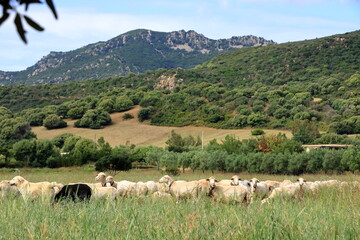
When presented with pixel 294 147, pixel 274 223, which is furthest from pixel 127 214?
pixel 294 147

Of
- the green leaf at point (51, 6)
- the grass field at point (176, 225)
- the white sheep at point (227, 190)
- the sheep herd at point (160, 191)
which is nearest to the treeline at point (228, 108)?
the sheep herd at point (160, 191)

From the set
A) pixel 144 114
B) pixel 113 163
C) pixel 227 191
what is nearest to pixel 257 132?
pixel 144 114

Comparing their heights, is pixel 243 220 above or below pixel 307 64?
below

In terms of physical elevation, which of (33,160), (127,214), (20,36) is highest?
(20,36)

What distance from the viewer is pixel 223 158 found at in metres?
42.8

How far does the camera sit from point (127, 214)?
7.36 meters

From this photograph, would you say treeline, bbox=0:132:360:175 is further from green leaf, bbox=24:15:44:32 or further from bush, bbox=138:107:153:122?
green leaf, bbox=24:15:44:32

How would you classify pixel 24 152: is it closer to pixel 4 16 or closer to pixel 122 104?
pixel 4 16

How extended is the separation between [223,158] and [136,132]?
40761 mm

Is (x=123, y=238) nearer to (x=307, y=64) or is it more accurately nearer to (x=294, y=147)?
(x=294, y=147)

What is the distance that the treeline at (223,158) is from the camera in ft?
125

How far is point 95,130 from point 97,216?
256 feet

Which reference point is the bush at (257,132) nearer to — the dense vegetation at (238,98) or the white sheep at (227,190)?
the dense vegetation at (238,98)

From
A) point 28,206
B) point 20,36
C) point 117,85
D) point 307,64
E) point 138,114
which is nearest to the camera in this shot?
point 20,36
